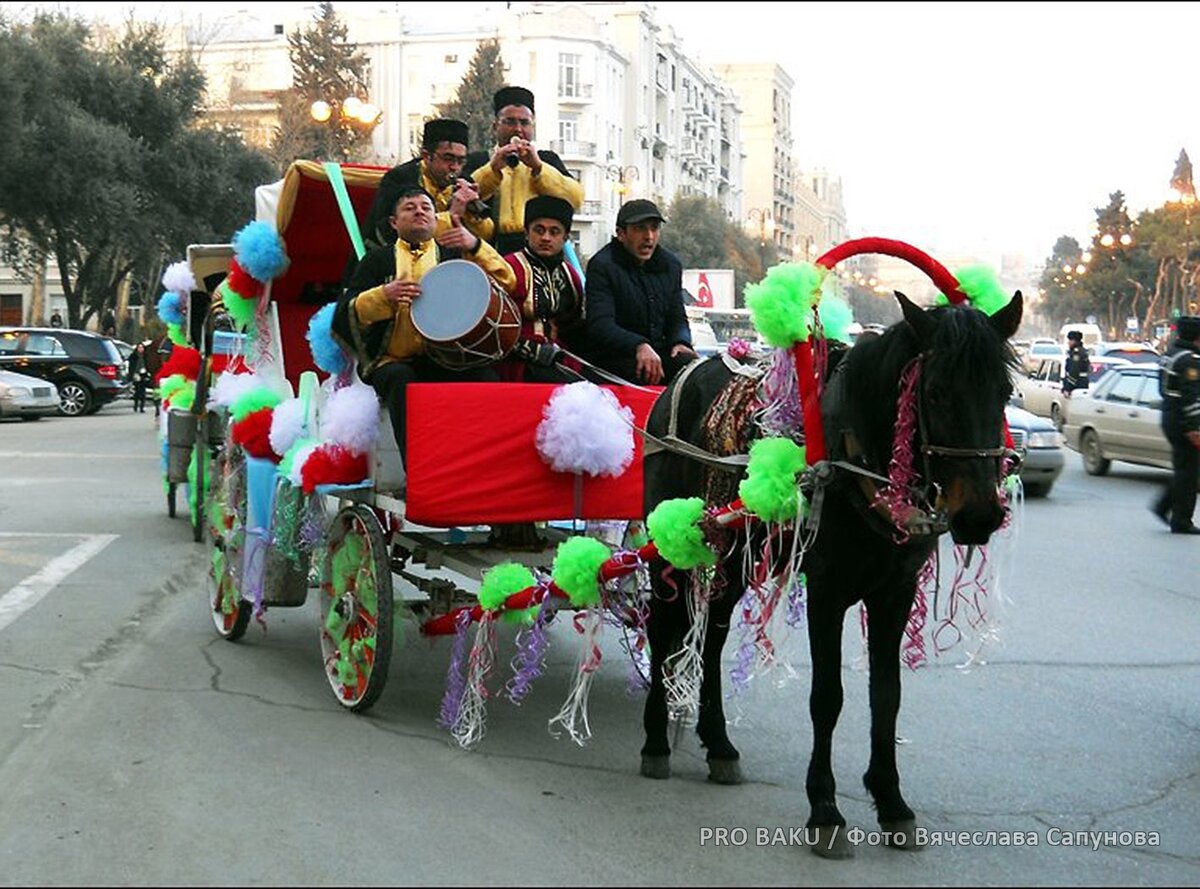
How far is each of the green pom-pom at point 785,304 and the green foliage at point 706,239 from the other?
71.9m

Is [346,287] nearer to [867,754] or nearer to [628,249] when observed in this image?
[628,249]

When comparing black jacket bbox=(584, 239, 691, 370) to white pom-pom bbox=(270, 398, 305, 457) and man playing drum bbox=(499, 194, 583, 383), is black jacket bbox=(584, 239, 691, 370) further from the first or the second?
white pom-pom bbox=(270, 398, 305, 457)

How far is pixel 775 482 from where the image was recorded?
5.02 metres

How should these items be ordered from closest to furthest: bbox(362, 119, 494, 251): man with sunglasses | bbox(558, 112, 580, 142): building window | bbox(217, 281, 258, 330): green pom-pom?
bbox(362, 119, 494, 251): man with sunglasses
bbox(217, 281, 258, 330): green pom-pom
bbox(558, 112, 580, 142): building window

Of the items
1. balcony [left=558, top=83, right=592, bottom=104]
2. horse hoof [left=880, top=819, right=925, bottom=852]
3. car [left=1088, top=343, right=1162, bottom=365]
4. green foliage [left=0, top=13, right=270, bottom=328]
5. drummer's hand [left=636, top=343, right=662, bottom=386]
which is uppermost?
balcony [left=558, top=83, right=592, bottom=104]

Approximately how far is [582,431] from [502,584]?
77 cm

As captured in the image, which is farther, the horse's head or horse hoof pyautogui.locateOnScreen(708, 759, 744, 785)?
horse hoof pyautogui.locateOnScreen(708, 759, 744, 785)

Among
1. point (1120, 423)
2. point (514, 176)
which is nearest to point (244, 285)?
point (514, 176)

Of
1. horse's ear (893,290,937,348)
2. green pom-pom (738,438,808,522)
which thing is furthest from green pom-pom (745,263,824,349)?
horse's ear (893,290,937,348)

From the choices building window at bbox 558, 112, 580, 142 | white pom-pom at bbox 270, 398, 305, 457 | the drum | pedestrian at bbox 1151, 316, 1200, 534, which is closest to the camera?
the drum

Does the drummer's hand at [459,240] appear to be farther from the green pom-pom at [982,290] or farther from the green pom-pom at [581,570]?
the green pom-pom at [982,290]

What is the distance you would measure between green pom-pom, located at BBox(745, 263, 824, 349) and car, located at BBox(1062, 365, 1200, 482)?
15.8 meters

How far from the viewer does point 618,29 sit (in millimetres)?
100062

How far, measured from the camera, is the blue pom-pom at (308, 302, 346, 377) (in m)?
7.01
